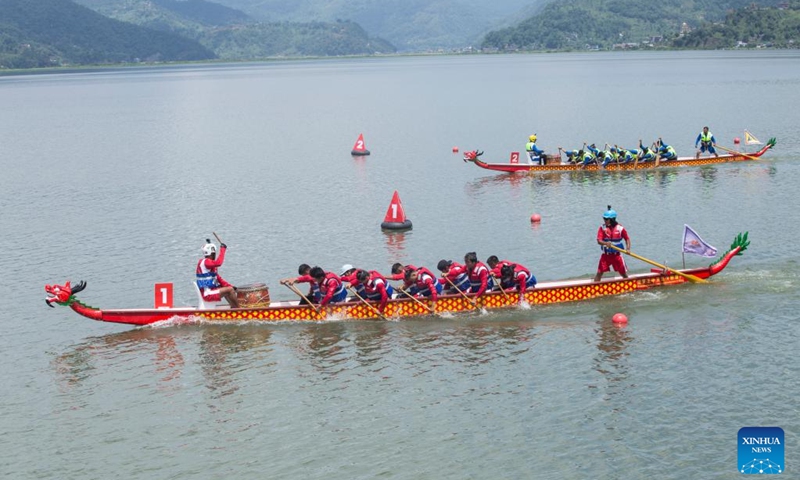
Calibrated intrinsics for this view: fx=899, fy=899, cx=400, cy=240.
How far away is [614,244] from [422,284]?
5829mm

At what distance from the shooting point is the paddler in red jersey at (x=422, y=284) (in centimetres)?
2594

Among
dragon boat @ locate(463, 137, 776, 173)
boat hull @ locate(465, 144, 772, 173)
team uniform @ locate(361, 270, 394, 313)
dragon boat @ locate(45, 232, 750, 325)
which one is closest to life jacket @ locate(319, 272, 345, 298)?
dragon boat @ locate(45, 232, 750, 325)

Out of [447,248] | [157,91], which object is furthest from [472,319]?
[157,91]

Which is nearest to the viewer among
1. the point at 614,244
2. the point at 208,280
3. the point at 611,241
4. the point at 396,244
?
the point at 208,280

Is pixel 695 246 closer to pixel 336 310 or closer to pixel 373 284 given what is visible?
pixel 373 284

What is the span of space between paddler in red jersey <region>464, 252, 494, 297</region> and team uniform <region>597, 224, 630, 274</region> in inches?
142

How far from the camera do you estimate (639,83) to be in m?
142

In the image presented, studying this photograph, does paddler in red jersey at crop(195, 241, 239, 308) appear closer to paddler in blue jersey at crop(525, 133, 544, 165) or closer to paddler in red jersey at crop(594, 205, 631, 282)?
paddler in red jersey at crop(594, 205, 631, 282)

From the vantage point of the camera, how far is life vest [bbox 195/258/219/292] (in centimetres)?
2579

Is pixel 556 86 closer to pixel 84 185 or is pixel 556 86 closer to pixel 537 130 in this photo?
pixel 537 130

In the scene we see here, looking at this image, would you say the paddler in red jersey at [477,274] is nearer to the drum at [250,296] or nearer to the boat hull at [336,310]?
the boat hull at [336,310]

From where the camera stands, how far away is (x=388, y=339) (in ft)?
81.4

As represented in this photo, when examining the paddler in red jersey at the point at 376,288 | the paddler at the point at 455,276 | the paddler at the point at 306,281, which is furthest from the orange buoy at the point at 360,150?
the paddler in red jersey at the point at 376,288

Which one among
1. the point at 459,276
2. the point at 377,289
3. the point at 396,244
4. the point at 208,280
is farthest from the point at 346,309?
the point at 396,244
